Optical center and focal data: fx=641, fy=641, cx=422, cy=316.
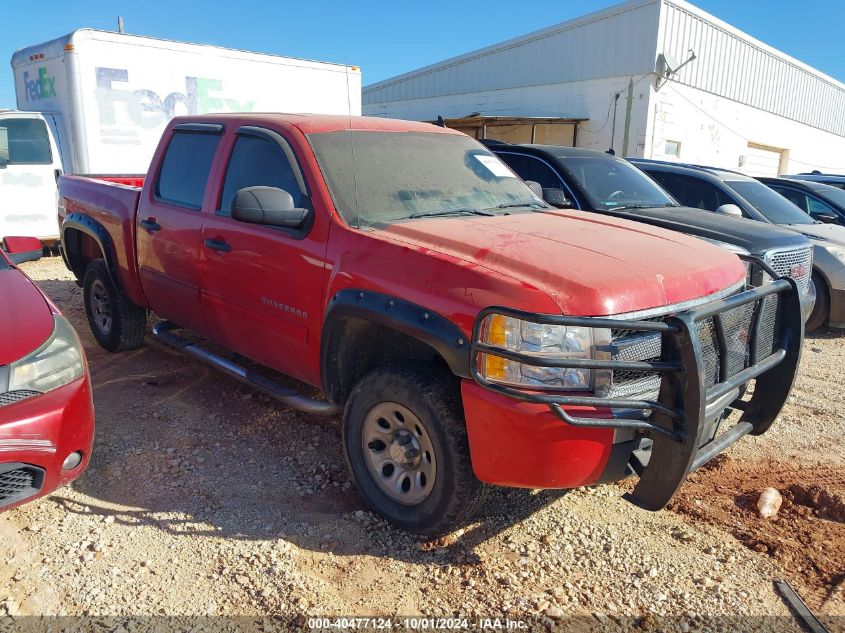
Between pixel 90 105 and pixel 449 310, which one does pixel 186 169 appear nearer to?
pixel 449 310

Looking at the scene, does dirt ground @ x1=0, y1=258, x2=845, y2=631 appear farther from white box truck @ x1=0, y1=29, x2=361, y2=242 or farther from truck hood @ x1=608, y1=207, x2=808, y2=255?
white box truck @ x1=0, y1=29, x2=361, y2=242

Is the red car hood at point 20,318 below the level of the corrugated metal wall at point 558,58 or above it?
A: below

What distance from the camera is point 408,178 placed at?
3.69m

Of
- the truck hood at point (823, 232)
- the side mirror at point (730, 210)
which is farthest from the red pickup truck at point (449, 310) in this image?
the truck hood at point (823, 232)

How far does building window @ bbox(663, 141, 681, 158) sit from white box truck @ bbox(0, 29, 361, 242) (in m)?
12.2

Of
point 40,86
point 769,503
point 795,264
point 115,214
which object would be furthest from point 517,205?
point 40,86

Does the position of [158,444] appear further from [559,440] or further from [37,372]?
[559,440]

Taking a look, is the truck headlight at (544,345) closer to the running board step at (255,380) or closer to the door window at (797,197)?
the running board step at (255,380)

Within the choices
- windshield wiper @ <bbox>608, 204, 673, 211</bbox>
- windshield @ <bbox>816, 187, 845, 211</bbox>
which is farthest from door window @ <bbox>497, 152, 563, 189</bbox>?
windshield @ <bbox>816, 187, 845, 211</bbox>

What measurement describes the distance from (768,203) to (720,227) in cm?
256

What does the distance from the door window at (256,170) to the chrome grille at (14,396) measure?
4.76 ft

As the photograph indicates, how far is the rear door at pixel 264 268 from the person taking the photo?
3.35 m

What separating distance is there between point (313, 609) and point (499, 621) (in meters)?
0.74

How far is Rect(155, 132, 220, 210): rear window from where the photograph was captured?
425 cm
